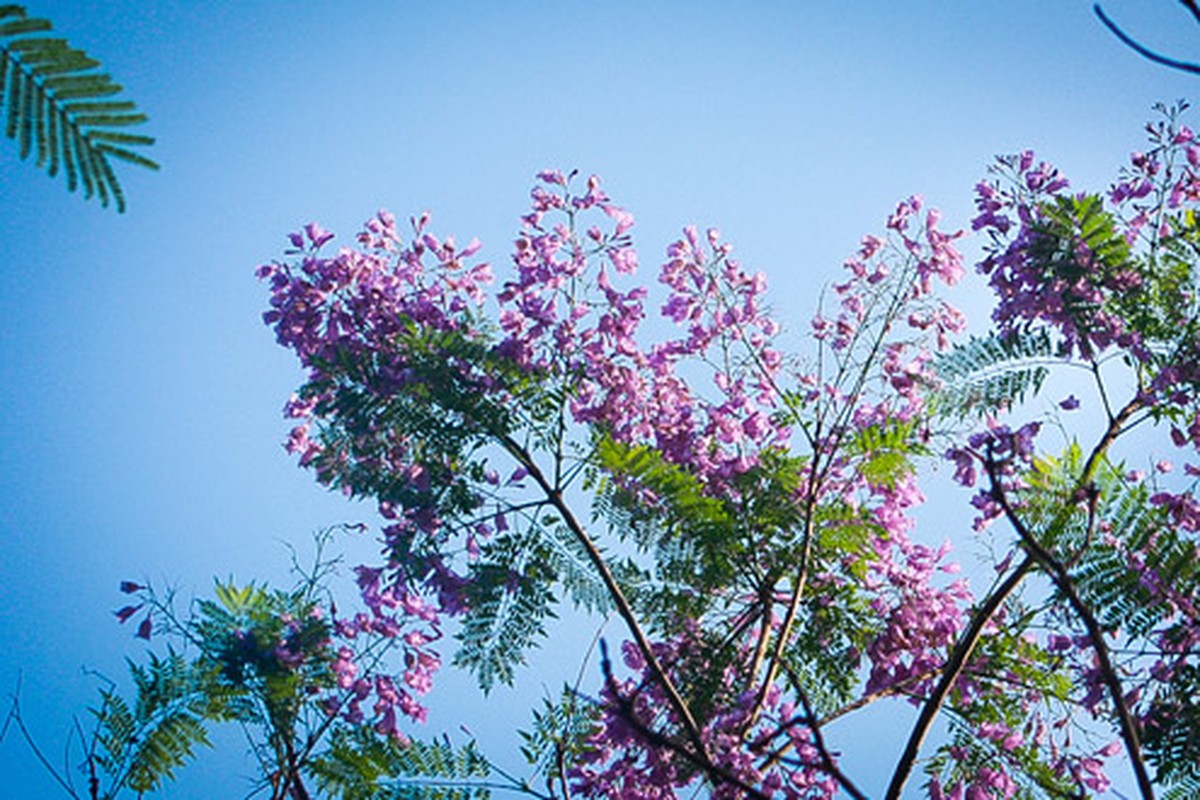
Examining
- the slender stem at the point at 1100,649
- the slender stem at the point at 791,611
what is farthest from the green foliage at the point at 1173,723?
the slender stem at the point at 1100,649

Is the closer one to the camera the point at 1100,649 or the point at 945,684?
the point at 1100,649

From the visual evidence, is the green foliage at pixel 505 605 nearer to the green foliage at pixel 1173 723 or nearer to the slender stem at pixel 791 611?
the slender stem at pixel 791 611

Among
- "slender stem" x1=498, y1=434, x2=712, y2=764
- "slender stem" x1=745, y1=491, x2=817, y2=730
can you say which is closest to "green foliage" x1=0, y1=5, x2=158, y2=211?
"slender stem" x1=498, y1=434, x2=712, y2=764

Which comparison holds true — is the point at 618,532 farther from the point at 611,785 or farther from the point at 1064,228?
the point at 1064,228

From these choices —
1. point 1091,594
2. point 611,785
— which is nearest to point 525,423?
point 611,785

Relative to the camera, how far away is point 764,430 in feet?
12.9

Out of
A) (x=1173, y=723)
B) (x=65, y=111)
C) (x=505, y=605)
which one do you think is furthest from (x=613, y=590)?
(x=65, y=111)

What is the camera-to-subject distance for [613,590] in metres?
2.99

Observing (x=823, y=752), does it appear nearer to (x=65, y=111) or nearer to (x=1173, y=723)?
(x=65, y=111)

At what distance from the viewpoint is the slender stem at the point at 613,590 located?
9.55 ft

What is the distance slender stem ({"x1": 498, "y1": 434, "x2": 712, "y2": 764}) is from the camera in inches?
115

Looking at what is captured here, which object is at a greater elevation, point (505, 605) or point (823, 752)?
point (505, 605)

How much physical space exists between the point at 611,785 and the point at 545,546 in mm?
979

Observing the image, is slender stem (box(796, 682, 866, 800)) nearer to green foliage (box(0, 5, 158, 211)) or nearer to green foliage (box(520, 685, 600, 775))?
green foliage (box(0, 5, 158, 211))
